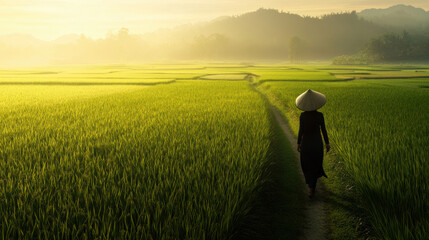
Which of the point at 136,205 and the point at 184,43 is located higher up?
the point at 184,43

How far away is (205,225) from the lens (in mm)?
2768

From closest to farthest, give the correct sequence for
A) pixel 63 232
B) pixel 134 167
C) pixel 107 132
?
pixel 63 232
pixel 134 167
pixel 107 132

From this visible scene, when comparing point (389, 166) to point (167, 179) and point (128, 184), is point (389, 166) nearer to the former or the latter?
point (167, 179)

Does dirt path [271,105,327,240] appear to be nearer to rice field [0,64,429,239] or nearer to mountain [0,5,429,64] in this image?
rice field [0,64,429,239]

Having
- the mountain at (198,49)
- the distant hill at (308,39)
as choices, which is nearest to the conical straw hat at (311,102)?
the mountain at (198,49)

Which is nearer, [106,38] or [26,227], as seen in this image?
[26,227]

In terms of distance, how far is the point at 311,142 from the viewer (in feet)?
15.8

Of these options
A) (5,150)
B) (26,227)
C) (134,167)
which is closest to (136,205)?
(26,227)

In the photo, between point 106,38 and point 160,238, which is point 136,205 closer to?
point 160,238

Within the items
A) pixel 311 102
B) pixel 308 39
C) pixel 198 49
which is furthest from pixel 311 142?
pixel 308 39

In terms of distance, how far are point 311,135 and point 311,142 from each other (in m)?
0.13

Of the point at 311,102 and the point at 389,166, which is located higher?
the point at 311,102

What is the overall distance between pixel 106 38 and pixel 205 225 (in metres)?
159

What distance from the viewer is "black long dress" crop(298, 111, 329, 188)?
472 centimetres
